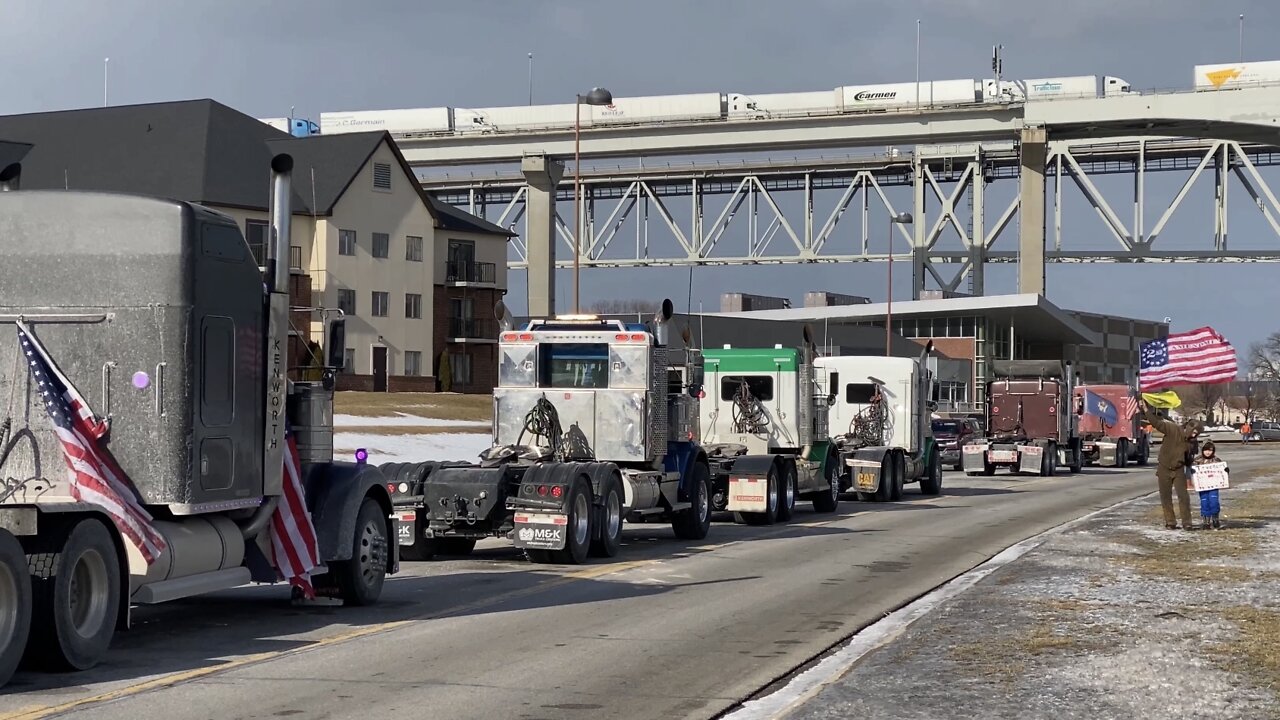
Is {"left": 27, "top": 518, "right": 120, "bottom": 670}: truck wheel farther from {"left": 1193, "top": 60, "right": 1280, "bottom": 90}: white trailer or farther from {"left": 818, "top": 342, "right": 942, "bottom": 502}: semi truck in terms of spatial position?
{"left": 1193, "top": 60, "right": 1280, "bottom": 90}: white trailer

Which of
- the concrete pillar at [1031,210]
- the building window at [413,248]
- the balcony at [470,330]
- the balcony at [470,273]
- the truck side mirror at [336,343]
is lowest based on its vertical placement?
the truck side mirror at [336,343]

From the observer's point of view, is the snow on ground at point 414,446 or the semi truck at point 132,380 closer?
the semi truck at point 132,380

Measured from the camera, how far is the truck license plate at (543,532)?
1834 centimetres

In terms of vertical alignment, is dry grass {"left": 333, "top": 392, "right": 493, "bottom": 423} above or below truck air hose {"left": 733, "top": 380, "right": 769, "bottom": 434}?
above

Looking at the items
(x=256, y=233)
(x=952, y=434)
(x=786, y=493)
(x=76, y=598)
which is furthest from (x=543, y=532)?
(x=256, y=233)

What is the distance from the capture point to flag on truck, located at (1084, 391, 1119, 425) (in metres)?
58.8

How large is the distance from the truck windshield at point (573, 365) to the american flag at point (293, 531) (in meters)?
7.95

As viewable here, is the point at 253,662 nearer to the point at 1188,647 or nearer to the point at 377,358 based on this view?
the point at 1188,647

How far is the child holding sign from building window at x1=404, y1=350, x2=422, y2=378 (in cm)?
5301

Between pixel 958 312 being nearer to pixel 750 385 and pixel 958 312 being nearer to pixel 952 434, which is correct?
pixel 952 434

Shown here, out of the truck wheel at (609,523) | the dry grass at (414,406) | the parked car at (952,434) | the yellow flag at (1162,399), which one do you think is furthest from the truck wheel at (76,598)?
the parked car at (952,434)

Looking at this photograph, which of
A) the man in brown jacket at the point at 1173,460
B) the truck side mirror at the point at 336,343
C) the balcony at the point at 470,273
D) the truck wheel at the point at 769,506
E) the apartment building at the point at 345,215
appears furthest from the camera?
the balcony at the point at 470,273

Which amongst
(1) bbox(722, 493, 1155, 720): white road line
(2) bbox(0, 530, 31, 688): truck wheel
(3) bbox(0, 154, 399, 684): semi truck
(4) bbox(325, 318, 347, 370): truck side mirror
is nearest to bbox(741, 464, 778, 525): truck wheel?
(1) bbox(722, 493, 1155, 720): white road line

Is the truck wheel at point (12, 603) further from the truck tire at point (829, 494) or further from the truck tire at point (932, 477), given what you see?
the truck tire at point (932, 477)
